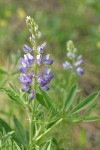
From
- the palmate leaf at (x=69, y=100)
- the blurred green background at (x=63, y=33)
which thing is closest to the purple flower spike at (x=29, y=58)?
the palmate leaf at (x=69, y=100)

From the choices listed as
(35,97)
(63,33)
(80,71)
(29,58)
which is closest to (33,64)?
(29,58)

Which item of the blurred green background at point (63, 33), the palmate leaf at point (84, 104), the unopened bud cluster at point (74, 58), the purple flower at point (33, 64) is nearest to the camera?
the purple flower at point (33, 64)

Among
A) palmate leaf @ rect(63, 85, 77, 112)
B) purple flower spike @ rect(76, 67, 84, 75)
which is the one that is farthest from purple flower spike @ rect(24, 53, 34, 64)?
purple flower spike @ rect(76, 67, 84, 75)

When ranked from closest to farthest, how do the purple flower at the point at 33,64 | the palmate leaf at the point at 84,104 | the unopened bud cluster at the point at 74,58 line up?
the purple flower at the point at 33,64, the palmate leaf at the point at 84,104, the unopened bud cluster at the point at 74,58

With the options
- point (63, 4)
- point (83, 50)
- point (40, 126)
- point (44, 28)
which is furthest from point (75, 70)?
point (63, 4)

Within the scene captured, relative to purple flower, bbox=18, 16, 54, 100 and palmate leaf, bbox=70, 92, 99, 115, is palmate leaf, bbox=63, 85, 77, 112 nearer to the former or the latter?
palmate leaf, bbox=70, 92, 99, 115

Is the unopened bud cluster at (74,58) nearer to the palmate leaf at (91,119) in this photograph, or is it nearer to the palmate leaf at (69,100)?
the palmate leaf at (69,100)

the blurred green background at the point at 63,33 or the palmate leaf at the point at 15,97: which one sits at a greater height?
the blurred green background at the point at 63,33

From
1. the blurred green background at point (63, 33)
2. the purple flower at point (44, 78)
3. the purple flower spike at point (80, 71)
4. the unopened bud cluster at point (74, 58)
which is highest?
the blurred green background at point (63, 33)

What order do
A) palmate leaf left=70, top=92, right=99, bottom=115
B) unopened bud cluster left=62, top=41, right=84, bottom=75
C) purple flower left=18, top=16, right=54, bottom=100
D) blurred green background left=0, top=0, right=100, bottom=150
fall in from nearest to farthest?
purple flower left=18, top=16, right=54, bottom=100
palmate leaf left=70, top=92, right=99, bottom=115
unopened bud cluster left=62, top=41, right=84, bottom=75
blurred green background left=0, top=0, right=100, bottom=150
